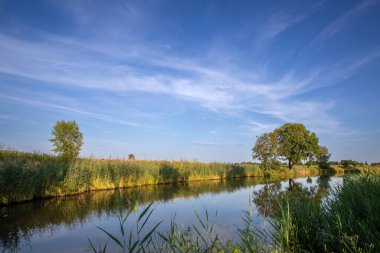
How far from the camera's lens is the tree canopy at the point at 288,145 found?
50.3 m

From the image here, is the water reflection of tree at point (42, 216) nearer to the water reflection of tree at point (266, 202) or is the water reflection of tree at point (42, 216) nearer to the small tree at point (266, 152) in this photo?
the water reflection of tree at point (266, 202)

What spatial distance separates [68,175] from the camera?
715 inches

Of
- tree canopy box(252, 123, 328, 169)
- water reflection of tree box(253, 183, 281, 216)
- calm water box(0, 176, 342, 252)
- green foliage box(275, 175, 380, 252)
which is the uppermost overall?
tree canopy box(252, 123, 328, 169)

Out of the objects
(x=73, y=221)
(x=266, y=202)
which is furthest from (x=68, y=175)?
(x=266, y=202)

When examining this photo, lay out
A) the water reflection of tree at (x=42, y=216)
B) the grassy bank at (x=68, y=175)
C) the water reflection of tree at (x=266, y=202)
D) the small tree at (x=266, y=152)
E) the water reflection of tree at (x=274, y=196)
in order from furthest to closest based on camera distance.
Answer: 1. the small tree at (x=266, y=152)
2. the grassy bank at (x=68, y=175)
3. the water reflection of tree at (x=266, y=202)
4. the water reflection of tree at (x=274, y=196)
5. the water reflection of tree at (x=42, y=216)

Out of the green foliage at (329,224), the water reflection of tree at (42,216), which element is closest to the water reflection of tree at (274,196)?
the green foliage at (329,224)

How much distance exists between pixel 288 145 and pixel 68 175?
46106mm

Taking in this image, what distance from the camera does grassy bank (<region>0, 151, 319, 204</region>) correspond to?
14.4m

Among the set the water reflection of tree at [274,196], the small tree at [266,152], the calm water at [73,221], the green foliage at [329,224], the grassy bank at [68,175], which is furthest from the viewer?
the small tree at [266,152]

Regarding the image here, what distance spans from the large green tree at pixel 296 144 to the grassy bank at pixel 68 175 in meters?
25.2

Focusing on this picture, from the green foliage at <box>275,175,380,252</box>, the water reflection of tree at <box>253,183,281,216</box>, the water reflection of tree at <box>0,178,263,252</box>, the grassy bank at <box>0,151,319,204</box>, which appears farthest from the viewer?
the grassy bank at <box>0,151,319,204</box>

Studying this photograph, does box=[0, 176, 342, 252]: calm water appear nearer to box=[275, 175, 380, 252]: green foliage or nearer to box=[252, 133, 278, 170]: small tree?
box=[275, 175, 380, 252]: green foliage

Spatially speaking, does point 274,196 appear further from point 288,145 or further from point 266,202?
point 288,145

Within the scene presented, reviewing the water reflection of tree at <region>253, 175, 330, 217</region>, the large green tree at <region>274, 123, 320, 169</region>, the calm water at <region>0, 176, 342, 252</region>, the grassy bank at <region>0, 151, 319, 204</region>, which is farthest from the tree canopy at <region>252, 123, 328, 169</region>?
the calm water at <region>0, 176, 342, 252</region>
